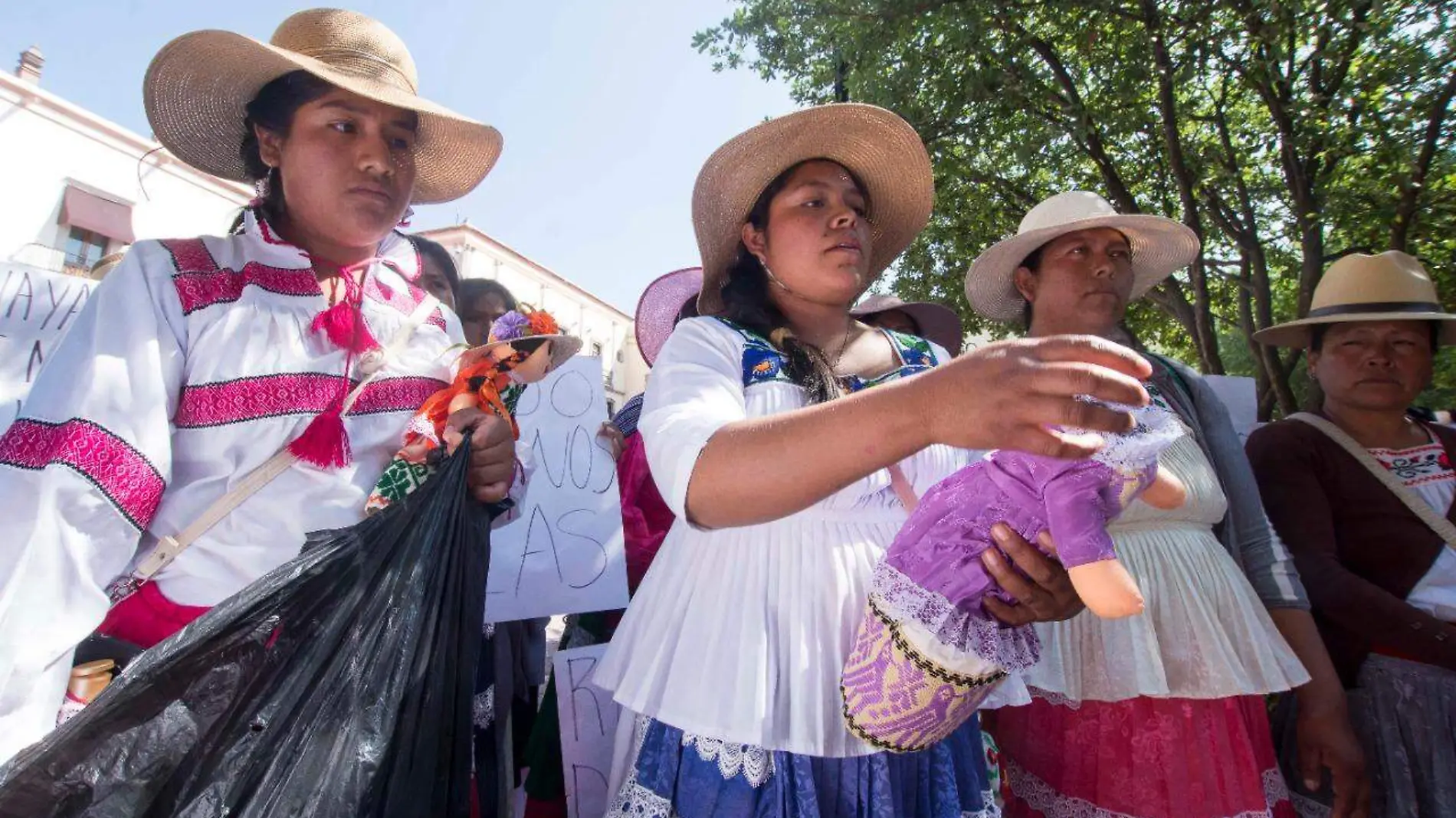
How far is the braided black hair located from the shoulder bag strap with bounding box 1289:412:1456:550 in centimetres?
199

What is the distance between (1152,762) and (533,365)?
1.76m

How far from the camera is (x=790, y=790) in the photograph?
120 centimetres

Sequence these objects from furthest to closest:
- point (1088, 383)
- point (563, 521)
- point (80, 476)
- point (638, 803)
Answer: point (563, 521) → point (638, 803) → point (80, 476) → point (1088, 383)

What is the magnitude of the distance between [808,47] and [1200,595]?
556cm

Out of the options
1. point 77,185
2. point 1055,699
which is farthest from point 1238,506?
point 77,185

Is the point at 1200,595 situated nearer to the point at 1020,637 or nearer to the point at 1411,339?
the point at 1020,637

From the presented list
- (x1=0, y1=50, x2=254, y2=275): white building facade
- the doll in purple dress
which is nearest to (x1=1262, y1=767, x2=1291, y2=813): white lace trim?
the doll in purple dress

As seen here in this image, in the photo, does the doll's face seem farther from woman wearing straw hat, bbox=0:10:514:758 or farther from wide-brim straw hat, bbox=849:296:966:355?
wide-brim straw hat, bbox=849:296:966:355

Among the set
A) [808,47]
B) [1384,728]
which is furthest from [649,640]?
[808,47]

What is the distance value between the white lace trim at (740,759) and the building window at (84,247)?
1840 centimetres

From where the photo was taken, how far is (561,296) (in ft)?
91.1

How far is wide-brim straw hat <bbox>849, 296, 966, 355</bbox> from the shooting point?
10.5ft

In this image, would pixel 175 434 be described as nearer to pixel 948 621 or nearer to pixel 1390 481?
pixel 948 621

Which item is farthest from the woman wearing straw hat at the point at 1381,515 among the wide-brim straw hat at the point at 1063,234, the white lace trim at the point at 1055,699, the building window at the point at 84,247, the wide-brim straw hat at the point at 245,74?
the building window at the point at 84,247
